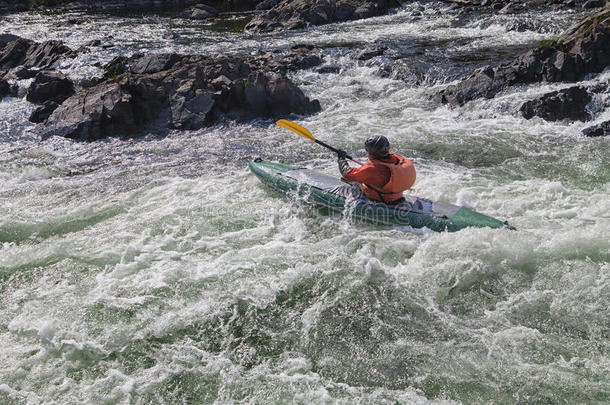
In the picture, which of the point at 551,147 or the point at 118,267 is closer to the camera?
the point at 118,267

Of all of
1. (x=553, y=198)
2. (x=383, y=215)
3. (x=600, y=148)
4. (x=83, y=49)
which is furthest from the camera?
(x=83, y=49)

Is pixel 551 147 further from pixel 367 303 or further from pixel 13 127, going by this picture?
pixel 13 127

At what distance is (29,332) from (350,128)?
705cm

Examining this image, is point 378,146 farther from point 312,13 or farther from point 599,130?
point 312,13

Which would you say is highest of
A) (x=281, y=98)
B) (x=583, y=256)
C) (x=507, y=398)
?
(x=281, y=98)

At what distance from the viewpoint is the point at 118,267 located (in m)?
6.09

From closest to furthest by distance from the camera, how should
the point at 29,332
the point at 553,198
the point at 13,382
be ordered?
1. the point at 13,382
2. the point at 29,332
3. the point at 553,198

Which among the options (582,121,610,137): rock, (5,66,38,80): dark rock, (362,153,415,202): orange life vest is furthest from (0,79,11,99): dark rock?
(582,121,610,137): rock

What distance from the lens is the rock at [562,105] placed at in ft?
32.4

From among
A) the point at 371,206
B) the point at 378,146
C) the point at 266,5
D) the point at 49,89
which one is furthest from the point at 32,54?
the point at 378,146

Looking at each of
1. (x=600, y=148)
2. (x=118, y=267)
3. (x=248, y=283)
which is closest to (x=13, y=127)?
(x=118, y=267)

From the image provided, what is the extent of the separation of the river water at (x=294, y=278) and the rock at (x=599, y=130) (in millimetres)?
184

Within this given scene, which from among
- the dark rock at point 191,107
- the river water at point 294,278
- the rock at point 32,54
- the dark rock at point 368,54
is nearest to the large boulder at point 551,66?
the river water at point 294,278

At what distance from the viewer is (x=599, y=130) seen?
9.19m
